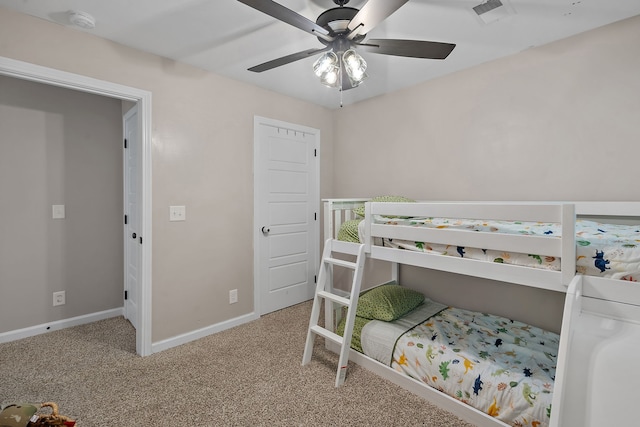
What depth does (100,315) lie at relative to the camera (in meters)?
3.07

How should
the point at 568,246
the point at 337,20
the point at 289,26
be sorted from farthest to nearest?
1. the point at 289,26
2. the point at 337,20
3. the point at 568,246

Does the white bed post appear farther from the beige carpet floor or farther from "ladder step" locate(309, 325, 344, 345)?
"ladder step" locate(309, 325, 344, 345)

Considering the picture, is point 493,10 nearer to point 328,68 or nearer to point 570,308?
point 328,68

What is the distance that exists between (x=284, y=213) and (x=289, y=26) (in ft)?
6.02

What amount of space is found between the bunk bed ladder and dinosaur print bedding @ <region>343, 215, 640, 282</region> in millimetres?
435

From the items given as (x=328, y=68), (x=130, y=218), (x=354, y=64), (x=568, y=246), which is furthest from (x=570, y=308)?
(x=130, y=218)

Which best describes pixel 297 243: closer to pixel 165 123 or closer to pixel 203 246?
pixel 203 246

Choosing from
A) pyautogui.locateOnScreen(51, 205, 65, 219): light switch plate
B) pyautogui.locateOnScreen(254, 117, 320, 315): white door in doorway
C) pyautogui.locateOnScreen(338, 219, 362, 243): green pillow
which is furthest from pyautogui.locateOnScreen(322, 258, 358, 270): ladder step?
pyautogui.locateOnScreen(51, 205, 65, 219): light switch plate

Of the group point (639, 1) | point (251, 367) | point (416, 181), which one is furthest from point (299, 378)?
point (639, 1)

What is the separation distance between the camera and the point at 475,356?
1.83 metres

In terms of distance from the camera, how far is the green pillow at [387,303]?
91.9 inches

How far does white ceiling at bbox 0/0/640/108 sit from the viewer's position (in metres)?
1.78

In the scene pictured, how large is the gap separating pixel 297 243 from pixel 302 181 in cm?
72

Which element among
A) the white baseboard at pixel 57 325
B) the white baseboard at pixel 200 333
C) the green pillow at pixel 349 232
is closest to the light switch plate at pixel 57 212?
the white baseboard at pixel 57 325
